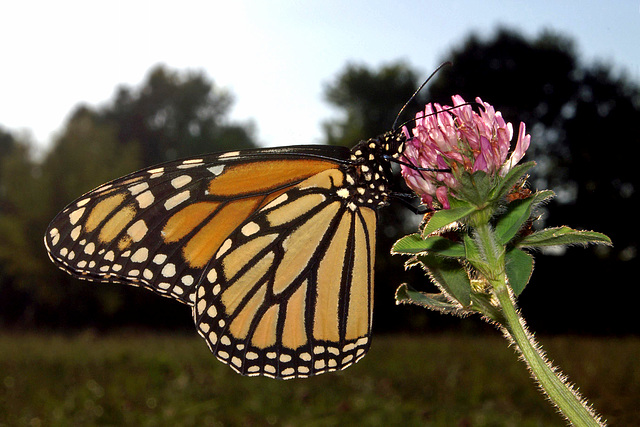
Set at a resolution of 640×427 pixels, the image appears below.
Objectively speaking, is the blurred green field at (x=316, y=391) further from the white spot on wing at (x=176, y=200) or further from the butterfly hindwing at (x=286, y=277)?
the white spot on wing at (x=176, y=200)

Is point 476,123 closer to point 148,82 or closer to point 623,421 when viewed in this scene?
point 623,421

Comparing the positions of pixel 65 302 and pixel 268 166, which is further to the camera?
pixel 65 302

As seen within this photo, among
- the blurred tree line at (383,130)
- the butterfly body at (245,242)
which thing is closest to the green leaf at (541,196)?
the butterfly body at (245,242)

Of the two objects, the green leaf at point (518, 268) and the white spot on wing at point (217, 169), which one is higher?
the white spot on wing at point (217, 169)

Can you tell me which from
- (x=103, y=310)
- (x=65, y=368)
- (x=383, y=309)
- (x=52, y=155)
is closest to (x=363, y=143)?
(x=65, y=368)

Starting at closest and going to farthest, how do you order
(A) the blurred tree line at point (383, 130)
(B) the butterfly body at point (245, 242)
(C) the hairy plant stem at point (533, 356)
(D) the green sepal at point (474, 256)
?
(C) the hairy plant stem at point (533, 356)
(D) the green sepal at point (474, 256)
(B) the butterfly body at point (245, 242)
(A) the blurred tree line at point (383, 130)

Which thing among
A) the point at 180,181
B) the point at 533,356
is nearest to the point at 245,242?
the point at 180,181
